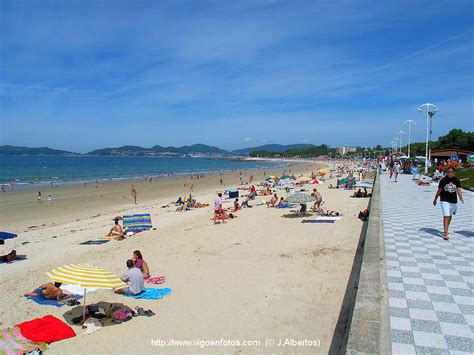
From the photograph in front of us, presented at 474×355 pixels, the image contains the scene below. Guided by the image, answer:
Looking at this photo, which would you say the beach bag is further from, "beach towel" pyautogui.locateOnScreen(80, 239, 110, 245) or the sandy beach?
"beach towel" pyautogui.locateOnScreen(80, 239, 110, 245)

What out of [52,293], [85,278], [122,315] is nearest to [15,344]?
[85,278]

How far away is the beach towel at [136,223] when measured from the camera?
13.2m

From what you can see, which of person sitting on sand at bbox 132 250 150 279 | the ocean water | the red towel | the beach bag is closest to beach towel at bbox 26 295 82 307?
the red towel

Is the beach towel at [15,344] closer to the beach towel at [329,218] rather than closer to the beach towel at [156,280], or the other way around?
the beach towel at [156,280]

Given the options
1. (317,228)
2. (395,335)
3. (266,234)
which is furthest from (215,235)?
(395,335)

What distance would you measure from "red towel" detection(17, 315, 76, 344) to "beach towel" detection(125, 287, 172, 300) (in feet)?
4.42

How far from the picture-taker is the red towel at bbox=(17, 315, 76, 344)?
5.18m

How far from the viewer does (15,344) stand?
4.86 meters

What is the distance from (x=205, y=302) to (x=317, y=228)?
6129 millimetres

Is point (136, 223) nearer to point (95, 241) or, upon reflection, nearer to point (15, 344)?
point (95, 241)

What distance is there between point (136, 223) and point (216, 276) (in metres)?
6.71

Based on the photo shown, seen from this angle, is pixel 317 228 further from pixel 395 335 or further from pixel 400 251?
pixel 395 335

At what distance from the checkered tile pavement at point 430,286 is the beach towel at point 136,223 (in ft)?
27.8

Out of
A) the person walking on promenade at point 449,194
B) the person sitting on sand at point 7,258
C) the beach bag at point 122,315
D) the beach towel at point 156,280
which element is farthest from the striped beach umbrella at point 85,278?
the person walking on promenade at point 449,194
